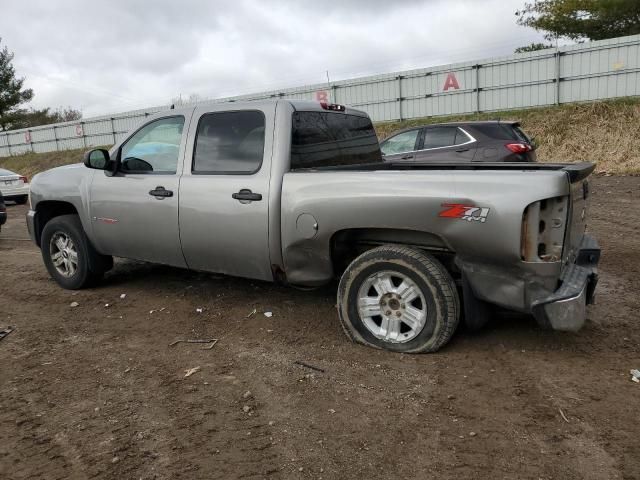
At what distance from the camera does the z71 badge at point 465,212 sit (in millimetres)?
3496

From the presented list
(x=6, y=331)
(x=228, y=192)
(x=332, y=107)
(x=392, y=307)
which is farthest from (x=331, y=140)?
(x=6, y=331)

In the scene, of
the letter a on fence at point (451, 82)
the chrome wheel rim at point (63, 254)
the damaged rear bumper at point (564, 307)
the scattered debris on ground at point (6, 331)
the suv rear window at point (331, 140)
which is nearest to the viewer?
the damaged rear bumper at point (564, 307)

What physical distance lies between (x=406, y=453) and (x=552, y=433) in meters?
0.78

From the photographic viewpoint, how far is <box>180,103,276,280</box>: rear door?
442 cm

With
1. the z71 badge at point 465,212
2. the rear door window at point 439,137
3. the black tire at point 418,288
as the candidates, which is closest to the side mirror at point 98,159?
the black tire at point 418,288

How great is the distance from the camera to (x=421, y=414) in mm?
3135

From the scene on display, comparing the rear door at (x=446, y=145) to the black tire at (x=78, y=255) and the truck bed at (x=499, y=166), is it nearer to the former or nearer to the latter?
the truck bed at (x=499, y=166)

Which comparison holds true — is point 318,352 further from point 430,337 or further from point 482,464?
point 482,464

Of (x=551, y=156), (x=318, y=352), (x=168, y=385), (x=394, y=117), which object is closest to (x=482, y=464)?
(x=318, y=352)

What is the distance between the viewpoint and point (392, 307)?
3.98 metres

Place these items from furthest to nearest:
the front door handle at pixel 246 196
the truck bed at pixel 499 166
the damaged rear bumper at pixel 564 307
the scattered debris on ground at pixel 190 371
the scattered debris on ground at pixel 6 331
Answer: the scattered debris on ground at pixel 6 331
the front door handle at pixel 246 196
the scattered debris on ground at pixel 190 371
the truck bed at pixel 499 166
the damaged rear bumper at pixel 564 307

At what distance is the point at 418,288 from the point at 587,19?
24384 mm

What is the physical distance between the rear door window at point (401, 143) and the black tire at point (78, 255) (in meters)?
6.20

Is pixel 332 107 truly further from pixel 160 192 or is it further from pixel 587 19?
pixel 587 19
